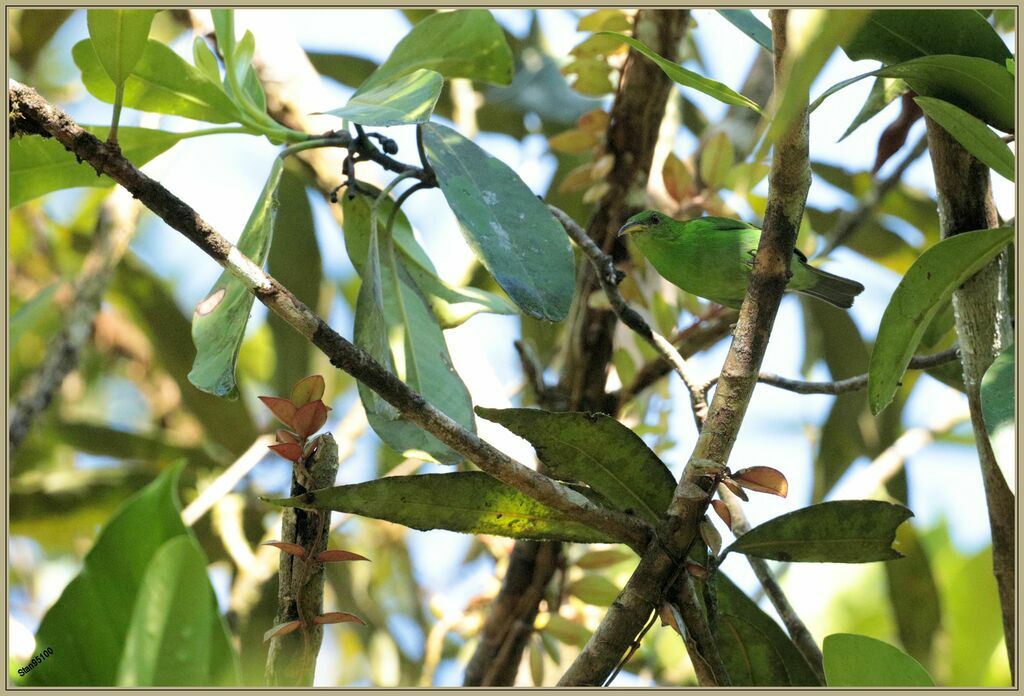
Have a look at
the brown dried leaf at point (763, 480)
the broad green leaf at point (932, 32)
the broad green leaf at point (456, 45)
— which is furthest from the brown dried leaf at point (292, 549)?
the broad green leaf at point (932, 32)

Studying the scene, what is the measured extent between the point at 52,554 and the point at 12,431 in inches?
59.6

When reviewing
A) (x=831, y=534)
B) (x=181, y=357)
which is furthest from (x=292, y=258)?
(x=831, y=534)

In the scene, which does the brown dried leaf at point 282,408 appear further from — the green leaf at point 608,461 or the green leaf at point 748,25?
the green leaf at point 748,25

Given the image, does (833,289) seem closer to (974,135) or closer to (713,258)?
(713,258)

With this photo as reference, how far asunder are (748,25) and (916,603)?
1801 millimetres

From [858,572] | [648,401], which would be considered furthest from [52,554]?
[858,572]

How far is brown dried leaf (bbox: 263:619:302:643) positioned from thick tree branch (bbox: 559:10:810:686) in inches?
14.1

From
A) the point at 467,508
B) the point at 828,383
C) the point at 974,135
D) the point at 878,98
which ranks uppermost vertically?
the point at 878,98

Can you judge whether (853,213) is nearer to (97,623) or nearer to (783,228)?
(783,228)

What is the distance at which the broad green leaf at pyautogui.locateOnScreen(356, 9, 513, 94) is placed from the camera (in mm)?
1762

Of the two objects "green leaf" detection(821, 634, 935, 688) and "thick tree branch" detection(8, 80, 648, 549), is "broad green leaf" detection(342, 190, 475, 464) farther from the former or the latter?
"green leaf" detection(821, 634, 935, 688)

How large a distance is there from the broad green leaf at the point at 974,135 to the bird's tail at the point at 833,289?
1.16 metres

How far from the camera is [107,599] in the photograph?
4.00ft

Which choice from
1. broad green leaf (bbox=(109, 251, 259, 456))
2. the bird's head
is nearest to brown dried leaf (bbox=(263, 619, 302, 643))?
the bird's head
